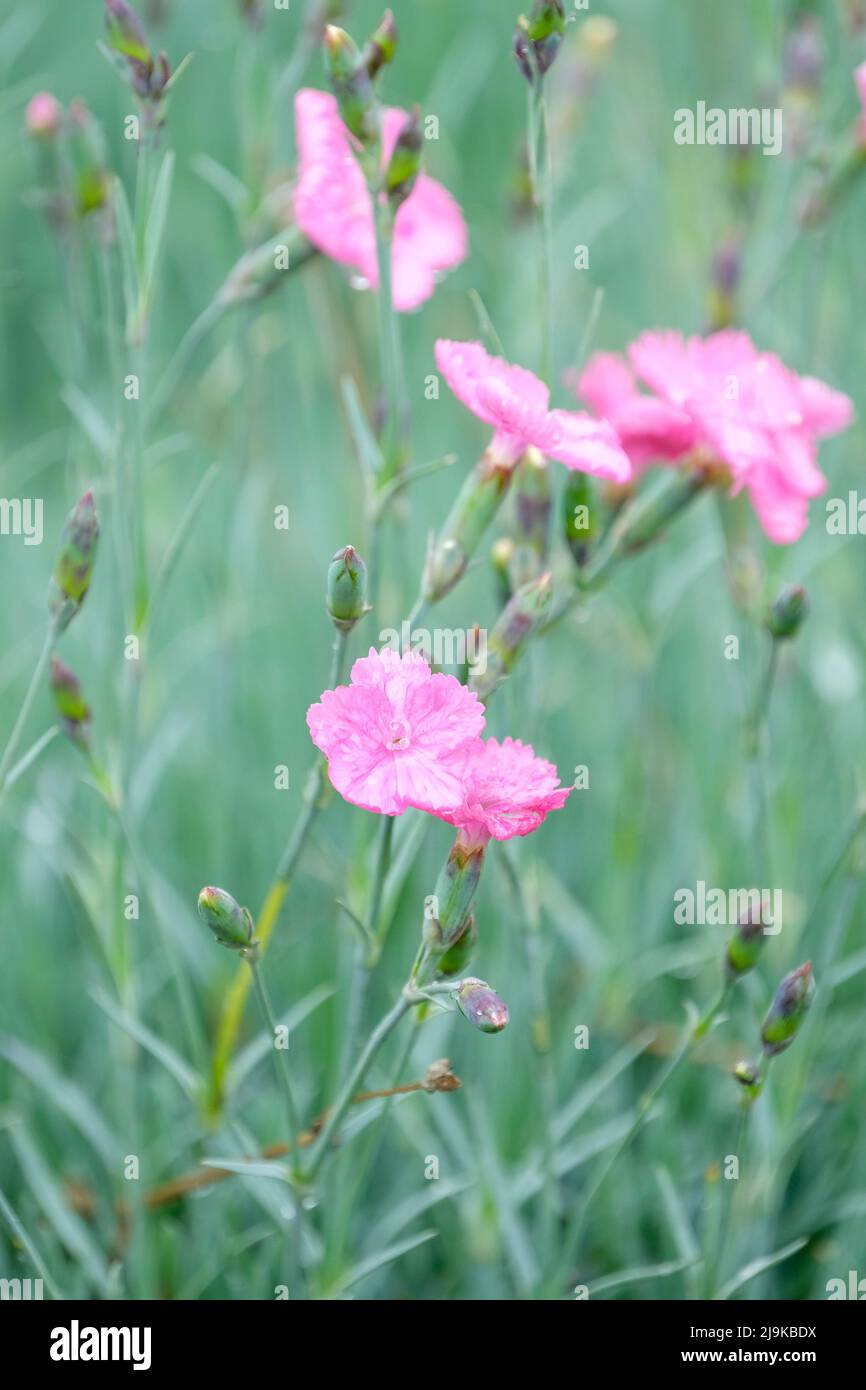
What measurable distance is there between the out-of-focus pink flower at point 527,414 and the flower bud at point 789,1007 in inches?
15.2

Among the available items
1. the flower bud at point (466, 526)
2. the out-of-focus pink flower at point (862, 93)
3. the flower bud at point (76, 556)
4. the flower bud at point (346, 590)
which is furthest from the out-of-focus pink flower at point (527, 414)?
the out-of-focus pink flower at point (862, 93)

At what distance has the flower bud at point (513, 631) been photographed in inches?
39.5

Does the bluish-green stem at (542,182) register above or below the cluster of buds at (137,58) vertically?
below

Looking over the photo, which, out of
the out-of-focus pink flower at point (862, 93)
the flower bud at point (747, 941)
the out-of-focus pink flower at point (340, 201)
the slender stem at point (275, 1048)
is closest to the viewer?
the slender stem at point (275, 1048)

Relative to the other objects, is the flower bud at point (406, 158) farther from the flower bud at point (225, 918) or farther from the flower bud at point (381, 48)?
the flower bud at point (225, 918)

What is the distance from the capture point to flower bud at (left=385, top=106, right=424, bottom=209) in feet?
3.38

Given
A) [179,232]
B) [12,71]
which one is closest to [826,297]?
[179,232]

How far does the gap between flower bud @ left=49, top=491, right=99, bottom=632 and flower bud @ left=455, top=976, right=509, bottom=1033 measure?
1.38 feet

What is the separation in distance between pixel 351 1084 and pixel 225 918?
154 millimetres

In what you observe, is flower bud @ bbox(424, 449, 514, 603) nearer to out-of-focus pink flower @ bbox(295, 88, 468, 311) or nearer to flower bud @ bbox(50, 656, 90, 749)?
out-of-focus pink flower @ bbox(295, 88, 468, 311)

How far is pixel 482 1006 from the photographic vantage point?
860mm

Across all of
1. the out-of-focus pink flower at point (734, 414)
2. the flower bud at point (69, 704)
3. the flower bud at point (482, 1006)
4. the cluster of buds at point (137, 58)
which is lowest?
the flower bud at point (482, 1006)

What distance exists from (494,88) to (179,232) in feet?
2.41

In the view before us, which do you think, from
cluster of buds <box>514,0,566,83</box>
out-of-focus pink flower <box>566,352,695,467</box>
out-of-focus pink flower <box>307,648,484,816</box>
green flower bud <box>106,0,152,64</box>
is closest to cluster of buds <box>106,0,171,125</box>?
green flower bud <box>106,0,152,64</box>
